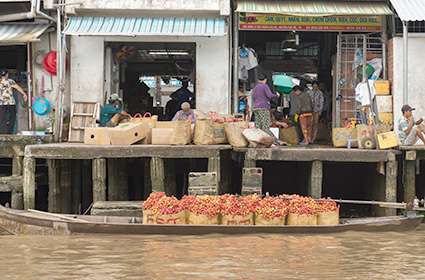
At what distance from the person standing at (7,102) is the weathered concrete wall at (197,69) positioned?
137cm

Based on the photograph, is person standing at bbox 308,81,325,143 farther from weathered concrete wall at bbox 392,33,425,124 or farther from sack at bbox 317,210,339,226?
sack at bbox 317,210,339,226

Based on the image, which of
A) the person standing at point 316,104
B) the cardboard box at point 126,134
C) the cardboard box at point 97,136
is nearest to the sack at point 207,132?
the cardboard box at point 126,134

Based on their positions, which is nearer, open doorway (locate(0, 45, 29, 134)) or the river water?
the river water

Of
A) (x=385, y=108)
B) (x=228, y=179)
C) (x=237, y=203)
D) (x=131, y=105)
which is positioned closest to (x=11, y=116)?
(x=131, y=105)

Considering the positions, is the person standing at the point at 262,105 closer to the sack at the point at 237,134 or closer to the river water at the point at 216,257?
the sack at the point at 237,134

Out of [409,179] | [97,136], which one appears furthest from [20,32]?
[409,179]

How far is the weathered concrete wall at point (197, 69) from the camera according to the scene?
17281 mm

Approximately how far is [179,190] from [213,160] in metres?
2.76

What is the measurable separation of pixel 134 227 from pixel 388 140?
209 inches

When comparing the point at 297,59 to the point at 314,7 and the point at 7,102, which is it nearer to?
the point at 314,7

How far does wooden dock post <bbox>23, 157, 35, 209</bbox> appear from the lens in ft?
48.1

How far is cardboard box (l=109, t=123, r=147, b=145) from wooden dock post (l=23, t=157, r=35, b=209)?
164 cm

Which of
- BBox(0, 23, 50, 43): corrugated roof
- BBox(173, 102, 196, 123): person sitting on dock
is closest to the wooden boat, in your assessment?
BBox(173, 102, 196, 123): person sitting on dock

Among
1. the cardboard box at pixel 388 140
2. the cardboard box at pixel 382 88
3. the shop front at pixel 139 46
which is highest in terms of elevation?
the shop front at pixel 139 46
